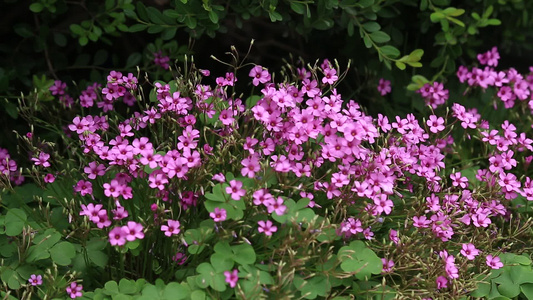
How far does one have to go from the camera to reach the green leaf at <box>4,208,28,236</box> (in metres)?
2.14

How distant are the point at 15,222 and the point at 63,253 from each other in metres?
0.24

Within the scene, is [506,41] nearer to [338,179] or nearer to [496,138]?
[496,138]

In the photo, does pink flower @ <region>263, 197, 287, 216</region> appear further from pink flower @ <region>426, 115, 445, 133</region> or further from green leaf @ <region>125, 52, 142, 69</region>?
green leaf @ <region>125, 52, 142, 69</region>

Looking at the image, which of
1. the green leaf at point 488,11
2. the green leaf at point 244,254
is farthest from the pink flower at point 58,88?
the green leaf at point 488,11

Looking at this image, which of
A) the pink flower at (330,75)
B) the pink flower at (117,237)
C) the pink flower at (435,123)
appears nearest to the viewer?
the pink flower at (117,237)

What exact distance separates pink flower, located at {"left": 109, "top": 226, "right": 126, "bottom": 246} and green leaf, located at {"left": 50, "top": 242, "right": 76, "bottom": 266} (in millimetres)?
248

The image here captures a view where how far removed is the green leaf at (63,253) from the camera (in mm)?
2059

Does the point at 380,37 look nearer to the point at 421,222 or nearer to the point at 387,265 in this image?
the point at 421,222

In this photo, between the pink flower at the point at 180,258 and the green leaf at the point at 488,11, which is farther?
the green leaf at the point at 488,11

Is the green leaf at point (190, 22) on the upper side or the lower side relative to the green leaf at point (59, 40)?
upper

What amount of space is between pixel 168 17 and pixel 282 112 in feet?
2.87

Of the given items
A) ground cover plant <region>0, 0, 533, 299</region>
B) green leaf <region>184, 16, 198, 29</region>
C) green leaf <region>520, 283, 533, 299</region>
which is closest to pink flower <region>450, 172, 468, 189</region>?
ground cover plant <region>0, 0, 533, 299</region>

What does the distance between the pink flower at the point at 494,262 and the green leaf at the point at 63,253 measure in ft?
4.45

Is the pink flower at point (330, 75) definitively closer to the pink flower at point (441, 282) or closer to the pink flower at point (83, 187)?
the pink flower at point (441, 282)
